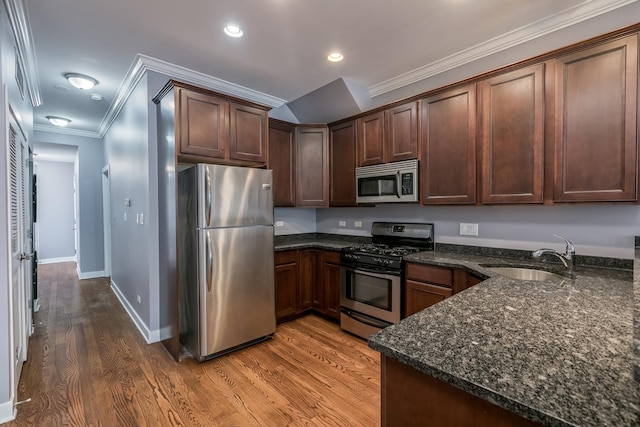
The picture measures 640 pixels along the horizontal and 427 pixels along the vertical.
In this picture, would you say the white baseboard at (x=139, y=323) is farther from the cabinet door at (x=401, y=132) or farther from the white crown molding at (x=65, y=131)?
the white crown molding at (x=65, y=131)

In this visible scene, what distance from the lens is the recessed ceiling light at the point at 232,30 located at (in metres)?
2.33

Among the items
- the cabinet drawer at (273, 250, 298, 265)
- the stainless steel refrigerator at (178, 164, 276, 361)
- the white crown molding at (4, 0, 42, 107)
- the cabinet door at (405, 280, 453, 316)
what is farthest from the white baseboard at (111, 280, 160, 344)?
the white crown molding at (4, 0, 42, 107)

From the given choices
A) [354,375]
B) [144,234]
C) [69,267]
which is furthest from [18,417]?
[69,267]

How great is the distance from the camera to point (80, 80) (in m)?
3.21

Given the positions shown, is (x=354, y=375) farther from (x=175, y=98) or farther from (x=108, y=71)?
(x=108, y=71)

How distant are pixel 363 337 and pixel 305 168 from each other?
2117mm

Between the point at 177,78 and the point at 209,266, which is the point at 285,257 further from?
the point at 177,78

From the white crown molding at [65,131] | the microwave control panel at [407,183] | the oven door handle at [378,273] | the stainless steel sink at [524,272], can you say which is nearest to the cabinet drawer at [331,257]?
the oven door handle at [378,273]

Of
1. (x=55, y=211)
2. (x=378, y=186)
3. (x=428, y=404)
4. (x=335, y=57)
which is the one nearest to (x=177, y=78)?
(x=335, y=57)

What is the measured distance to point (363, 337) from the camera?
301 centimetres

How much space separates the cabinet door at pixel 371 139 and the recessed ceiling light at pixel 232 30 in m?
1.52

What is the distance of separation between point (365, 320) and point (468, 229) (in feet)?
4.42

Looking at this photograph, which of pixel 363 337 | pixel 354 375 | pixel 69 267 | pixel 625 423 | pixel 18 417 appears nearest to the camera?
pixel 625 423

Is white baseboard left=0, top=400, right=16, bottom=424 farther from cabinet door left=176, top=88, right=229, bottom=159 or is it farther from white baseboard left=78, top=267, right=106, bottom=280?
white baseboard left=78, top=267, right=106, bottom=280
